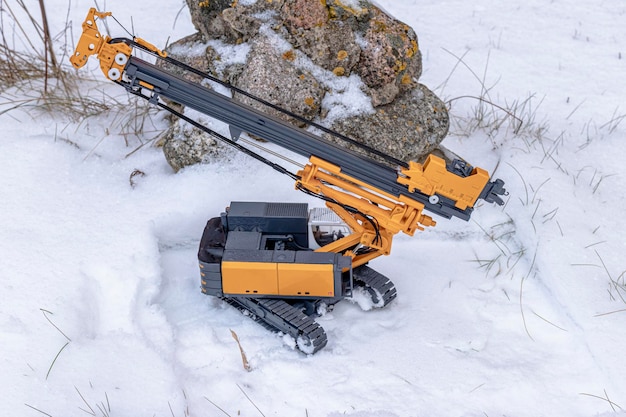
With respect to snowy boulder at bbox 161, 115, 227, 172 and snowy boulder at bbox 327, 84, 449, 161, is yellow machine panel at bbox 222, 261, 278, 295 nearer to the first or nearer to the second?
snowy boulder at bbox 161, 115, 227, 172

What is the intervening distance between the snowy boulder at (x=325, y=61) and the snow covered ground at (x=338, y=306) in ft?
1.99

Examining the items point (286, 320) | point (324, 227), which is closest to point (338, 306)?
point (286, 320)

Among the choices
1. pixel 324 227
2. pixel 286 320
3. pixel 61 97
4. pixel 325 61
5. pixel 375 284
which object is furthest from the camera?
pixel 61 97

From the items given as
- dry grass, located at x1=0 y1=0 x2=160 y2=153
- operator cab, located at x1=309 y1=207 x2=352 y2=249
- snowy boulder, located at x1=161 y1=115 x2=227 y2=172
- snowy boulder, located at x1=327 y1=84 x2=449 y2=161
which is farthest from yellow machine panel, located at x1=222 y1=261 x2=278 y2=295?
dry grass, located at x1=0 y1=0 x2=160 y2=153

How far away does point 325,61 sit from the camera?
508cm

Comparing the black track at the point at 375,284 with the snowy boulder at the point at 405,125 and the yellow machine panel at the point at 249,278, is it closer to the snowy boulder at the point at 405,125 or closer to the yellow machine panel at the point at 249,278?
the yellow machine panel at the point at 249,278

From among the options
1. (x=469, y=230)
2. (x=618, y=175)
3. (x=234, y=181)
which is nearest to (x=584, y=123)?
(x=618, y=175)

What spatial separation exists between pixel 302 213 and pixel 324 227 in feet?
1.12

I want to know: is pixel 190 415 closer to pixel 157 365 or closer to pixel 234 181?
pixel 157 365

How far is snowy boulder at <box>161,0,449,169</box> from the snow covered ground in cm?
61

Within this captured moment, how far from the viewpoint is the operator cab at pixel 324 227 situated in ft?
14.7

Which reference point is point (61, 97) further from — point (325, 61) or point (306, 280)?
point (306, 280)

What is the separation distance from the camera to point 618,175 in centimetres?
540

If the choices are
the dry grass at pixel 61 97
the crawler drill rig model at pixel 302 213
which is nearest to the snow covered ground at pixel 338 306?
the dry grass at pixel 61 97
